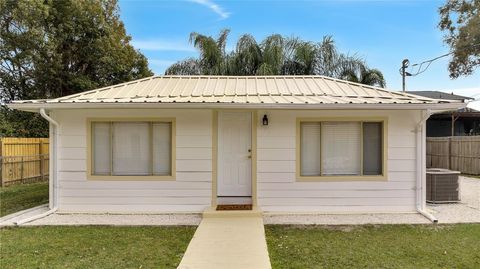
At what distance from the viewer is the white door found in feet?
25.4

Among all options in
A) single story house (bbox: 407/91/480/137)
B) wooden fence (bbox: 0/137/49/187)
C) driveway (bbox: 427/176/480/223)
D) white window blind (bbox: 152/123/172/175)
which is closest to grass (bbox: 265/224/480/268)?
driveway (bbox: 427/176/480/223)

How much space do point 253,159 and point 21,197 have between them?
6.51 meters

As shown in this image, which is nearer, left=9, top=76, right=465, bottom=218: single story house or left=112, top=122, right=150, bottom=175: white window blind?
left=9, top=76, right=465, bottom=218: single story house

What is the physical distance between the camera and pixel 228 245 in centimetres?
520

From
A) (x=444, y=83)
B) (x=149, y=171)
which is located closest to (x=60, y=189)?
(x=149, y=171)

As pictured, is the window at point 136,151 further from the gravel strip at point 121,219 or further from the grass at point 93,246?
the grass at point 93,246

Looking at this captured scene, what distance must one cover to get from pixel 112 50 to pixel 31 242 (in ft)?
50.1

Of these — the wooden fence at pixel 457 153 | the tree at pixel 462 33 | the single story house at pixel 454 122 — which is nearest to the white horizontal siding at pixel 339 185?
the wooden fence at pixel 457 153

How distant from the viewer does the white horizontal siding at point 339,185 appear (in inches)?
293

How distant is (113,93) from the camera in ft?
27.1

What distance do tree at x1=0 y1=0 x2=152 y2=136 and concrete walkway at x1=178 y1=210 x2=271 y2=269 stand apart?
44.4 ft

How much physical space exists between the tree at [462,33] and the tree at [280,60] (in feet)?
28.5

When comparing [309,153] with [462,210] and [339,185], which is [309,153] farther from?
[462,210]

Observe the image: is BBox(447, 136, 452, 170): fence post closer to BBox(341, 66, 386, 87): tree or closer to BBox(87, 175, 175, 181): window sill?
BBox(341, 66, 386, 87): tree
